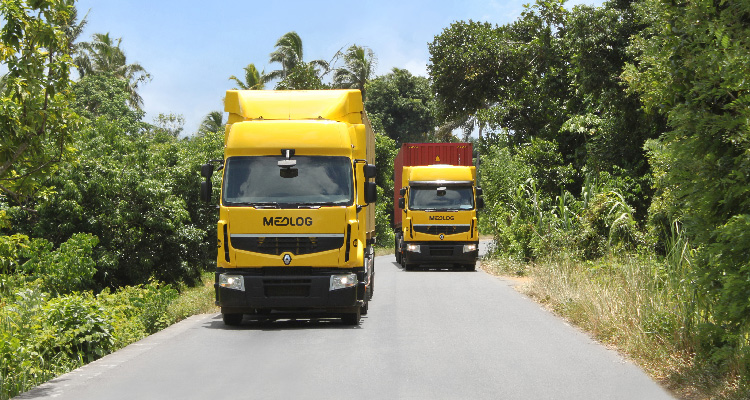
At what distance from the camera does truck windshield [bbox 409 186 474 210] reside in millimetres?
25562

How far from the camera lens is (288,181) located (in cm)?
1266

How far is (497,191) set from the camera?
31922 mm

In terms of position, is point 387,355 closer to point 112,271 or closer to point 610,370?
point 610,370

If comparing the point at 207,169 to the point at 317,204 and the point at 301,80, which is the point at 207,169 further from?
the point at 301,80

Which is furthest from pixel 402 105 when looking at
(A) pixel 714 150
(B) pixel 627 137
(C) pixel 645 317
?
(A) pixel 714 150

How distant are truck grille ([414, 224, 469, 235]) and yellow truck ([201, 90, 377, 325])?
42.5 ft

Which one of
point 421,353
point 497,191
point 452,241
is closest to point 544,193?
point 497,191

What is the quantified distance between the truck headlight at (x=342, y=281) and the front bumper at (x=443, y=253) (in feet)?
43.9

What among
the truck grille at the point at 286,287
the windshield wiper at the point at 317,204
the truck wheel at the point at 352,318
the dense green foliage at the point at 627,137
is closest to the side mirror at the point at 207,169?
the windshield wiper at the point at 317,204

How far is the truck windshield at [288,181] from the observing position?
41.3ft

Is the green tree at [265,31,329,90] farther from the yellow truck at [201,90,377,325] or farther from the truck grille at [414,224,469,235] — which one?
the yellow truck at [201,90,377,325]

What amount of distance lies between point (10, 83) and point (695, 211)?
23.5ft

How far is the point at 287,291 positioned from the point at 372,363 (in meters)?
3.61

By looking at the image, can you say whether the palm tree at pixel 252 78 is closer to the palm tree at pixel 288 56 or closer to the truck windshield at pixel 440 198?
the palm tree at pixel 288 56
